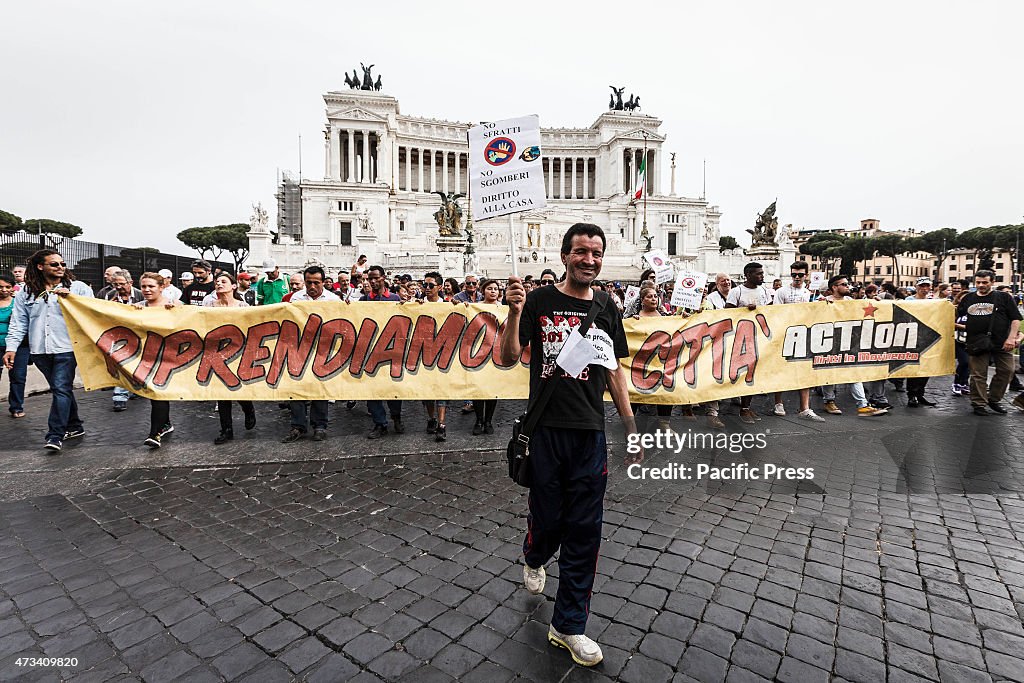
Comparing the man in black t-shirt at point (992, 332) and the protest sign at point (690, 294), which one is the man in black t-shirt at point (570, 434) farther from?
the man in black t-shirt at point (992, 332)

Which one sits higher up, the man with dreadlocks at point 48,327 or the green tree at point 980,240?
the green tree at point 980,240

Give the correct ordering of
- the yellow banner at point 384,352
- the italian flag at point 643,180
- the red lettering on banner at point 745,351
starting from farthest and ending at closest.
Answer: the italian flag at point 643,180 → the red lettering on banner at point 745,351 → the yellow banner at point 384,352

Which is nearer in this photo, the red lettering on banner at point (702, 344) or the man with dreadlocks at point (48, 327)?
the man with dreadlocks at point (48, 327)

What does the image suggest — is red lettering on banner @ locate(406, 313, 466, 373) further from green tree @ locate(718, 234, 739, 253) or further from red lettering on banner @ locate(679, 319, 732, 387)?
green tree @ locate(718, 234, 739, 253)

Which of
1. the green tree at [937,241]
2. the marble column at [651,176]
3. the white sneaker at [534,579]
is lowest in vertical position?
the white sneaker at [534,579]

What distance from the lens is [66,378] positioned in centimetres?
593

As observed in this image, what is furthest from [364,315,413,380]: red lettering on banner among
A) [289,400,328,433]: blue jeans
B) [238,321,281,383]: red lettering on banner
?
[238,321,281,383]: red lettering on banner

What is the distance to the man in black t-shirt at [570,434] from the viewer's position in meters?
2.49

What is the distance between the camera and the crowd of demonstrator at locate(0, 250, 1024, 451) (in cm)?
599

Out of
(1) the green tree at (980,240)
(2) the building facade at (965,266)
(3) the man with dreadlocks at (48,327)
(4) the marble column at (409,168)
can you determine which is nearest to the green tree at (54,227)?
(4) the marble column at (409,168)

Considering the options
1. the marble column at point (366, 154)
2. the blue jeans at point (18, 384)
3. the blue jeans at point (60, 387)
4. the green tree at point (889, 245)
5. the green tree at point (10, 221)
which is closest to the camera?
the blue jeans at point (60, 387)

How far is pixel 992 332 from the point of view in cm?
752

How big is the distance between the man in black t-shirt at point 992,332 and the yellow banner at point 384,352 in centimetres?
245

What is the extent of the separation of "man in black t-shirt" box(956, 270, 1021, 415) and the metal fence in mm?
16413
